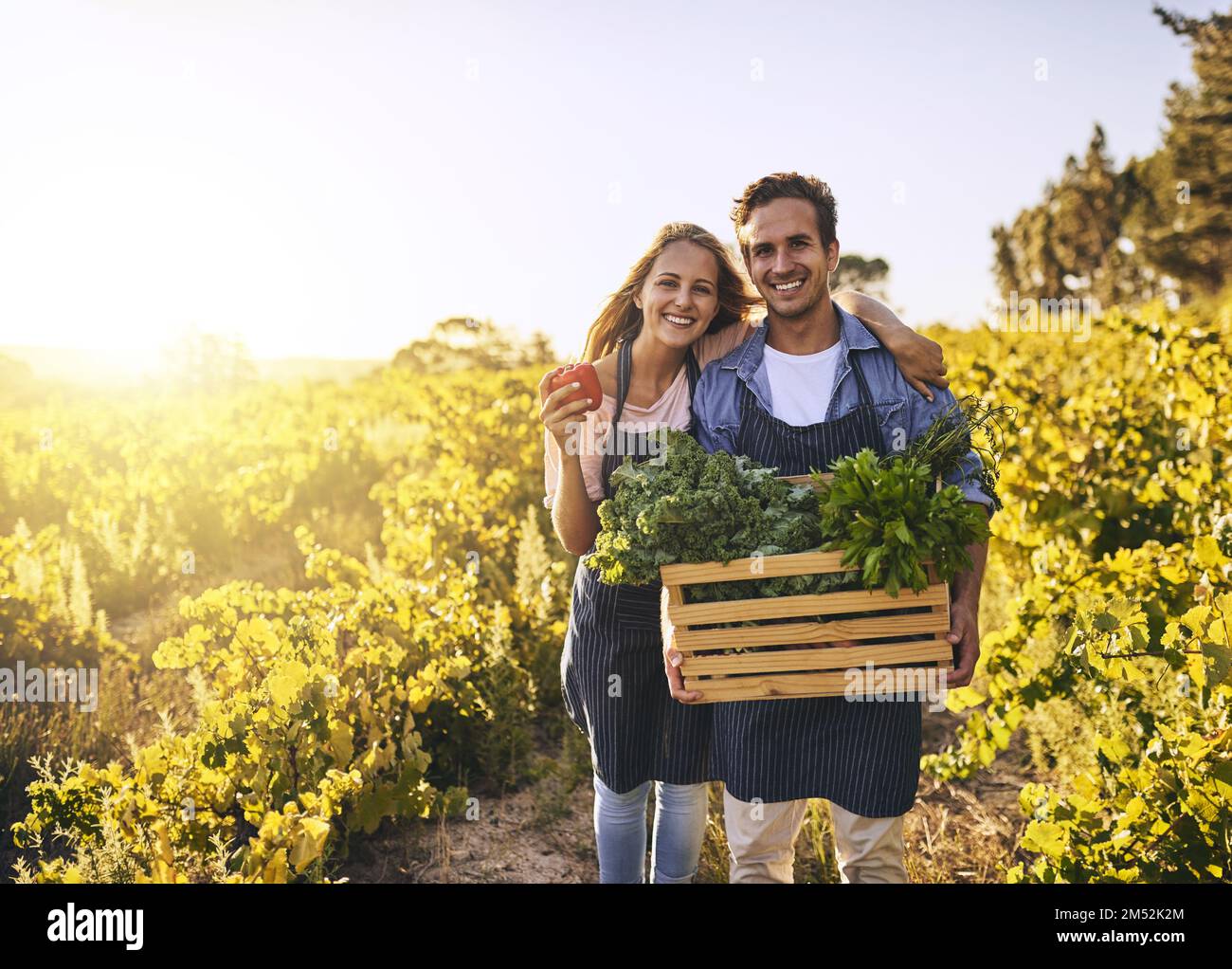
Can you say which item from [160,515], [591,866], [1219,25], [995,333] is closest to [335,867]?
[591,866]

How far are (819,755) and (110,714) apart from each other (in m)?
2.91

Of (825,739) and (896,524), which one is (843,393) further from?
(825,739)

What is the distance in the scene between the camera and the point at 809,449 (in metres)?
2.10

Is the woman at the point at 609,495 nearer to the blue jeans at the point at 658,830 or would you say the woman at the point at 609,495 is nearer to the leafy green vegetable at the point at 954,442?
the blue jeans at the point at 658,830

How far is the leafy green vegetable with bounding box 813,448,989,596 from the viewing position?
1.69m

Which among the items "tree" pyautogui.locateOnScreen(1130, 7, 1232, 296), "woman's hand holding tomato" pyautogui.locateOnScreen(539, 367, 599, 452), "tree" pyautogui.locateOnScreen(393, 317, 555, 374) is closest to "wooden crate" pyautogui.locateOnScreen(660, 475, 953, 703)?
"woman's hand holding tomato" pyautogui.locateOnScreen(539, 367, 599, 452)

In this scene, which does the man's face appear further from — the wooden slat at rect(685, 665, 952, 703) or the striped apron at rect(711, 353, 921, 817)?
the wooden slat at rect(685, 665, 952, 703)

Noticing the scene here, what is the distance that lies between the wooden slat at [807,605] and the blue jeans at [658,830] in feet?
2.18

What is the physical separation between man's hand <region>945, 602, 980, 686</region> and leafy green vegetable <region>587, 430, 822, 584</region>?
378 millimetres

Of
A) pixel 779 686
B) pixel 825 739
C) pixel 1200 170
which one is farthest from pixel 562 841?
pixel 1200 170

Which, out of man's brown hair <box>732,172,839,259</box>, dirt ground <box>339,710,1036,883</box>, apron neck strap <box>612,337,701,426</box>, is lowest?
dirt ground <box>339,710,1036,883</box>

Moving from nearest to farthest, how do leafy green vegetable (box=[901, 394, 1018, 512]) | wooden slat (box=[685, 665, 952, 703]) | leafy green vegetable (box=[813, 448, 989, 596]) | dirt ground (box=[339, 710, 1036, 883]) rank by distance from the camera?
leafy green vegetable (box=[813, 448, 989, 596]) → wooden slat (box=[685, 665, 952, 703]) → leafy green vegetable (box=[901, 394, 1018, 512]) → dirt ground (box=[339, 710, 1036, 883])

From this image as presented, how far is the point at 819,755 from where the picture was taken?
6.74ft

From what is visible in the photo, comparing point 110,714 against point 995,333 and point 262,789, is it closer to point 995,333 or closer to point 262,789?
point 262,789
